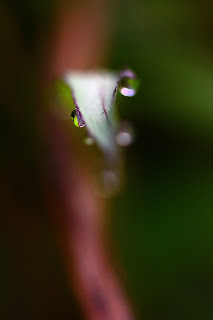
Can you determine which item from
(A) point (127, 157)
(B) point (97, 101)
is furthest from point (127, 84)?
(A) point (127, 157)

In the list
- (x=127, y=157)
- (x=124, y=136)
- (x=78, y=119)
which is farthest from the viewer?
(x=127, y=157)

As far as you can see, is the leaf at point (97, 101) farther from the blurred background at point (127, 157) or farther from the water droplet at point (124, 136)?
the blurred background at point (127, 157)

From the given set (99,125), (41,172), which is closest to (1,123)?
(41,172)

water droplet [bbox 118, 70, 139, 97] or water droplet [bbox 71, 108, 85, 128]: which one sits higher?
water droplet [bbox 118, 70, 139, 97]

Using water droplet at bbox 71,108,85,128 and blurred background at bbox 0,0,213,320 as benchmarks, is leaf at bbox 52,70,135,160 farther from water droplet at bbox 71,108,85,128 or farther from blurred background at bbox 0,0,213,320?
blurred background at bbox 0,0,213,320

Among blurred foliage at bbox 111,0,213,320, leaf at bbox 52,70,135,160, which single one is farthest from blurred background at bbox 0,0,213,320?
leaf at bbox 52,70,135,160

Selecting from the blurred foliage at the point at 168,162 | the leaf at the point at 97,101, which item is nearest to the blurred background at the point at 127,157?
the blurred foliage at the point at 168,162

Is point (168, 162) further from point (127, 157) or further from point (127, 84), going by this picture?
point (127, 84)

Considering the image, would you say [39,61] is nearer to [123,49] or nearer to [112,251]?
[123,49]
